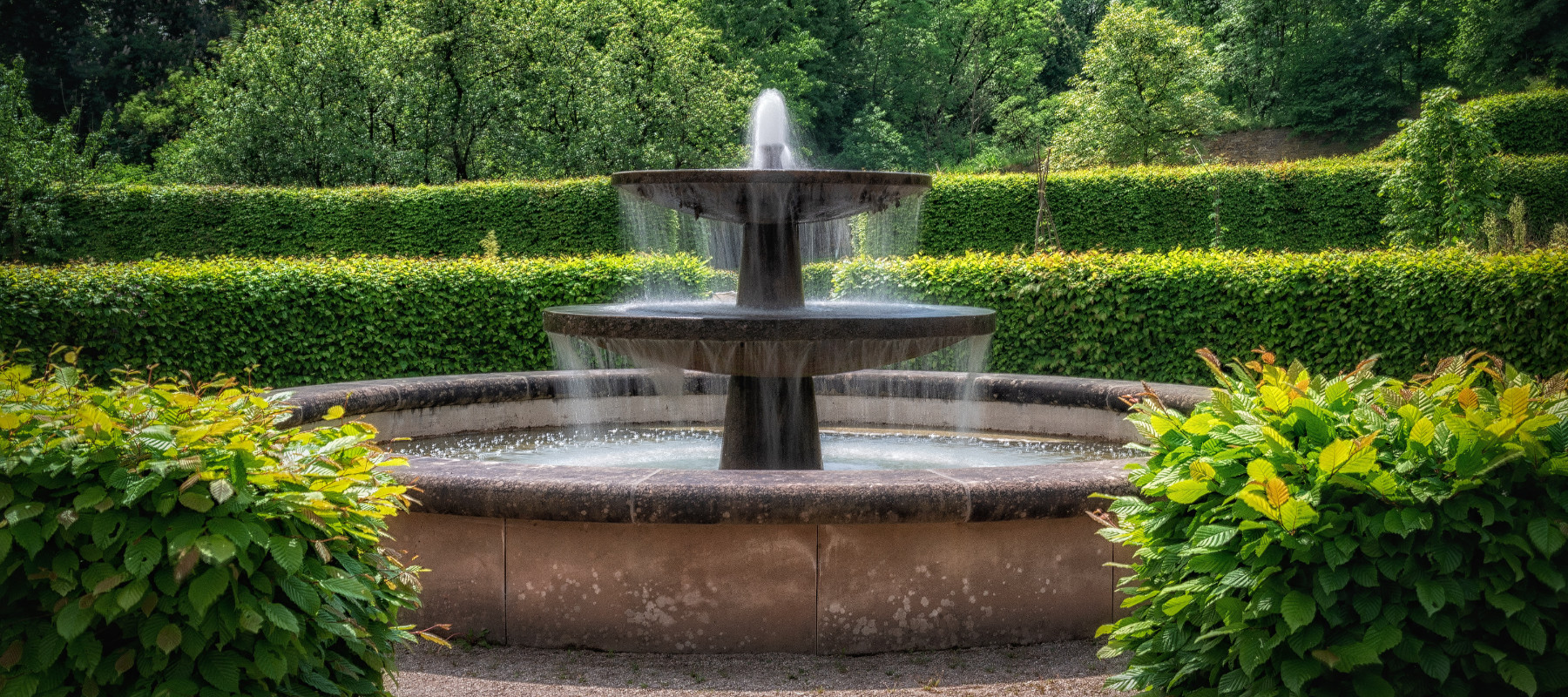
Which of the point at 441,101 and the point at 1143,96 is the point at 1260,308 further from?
the point at 1143,96

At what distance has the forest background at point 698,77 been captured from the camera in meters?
22.2

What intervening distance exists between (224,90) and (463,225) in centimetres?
782

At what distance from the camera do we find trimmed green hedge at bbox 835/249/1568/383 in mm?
7723

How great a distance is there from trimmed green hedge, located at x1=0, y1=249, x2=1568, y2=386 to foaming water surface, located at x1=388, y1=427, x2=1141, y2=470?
185cm

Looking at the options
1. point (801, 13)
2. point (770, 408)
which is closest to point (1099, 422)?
point (770, 408)

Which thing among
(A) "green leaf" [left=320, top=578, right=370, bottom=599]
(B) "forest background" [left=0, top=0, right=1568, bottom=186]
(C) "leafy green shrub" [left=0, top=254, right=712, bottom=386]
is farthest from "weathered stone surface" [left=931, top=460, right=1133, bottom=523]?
(B) "forest background" [left=0, top=0, right=1568, bottom=186]

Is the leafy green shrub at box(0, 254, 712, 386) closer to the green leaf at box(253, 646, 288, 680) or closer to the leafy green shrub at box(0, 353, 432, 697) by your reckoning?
the leafy green shrub at box(0, 353, 432, 697)

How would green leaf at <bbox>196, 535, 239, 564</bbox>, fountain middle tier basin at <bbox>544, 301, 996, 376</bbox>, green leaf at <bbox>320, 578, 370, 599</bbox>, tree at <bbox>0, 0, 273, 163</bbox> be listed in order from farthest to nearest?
1. tree at <bbox>0, 0, 273, 163</bbox>
2. fountain middle tier basin at <bbox>544, 301, 996, 376</bbox>
3. green leaf at <bbox>320, 578, 370, 599</bbox>
4. green leaf at <bbox>196, 535, 239, 564</bbox>

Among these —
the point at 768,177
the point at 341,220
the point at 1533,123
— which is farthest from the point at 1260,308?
the point at 1533,123

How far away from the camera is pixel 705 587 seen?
4.02 m

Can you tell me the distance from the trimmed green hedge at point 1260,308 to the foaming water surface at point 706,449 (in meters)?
1.76

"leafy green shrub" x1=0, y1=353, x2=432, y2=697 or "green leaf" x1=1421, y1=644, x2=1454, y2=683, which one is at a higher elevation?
"leafy green shrub" x1=0, y1=353, x2=432, y2=697

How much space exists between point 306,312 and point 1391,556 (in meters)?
8.55

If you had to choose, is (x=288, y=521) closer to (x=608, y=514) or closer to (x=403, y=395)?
(x=608, y=514)
